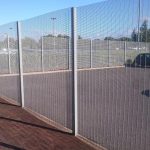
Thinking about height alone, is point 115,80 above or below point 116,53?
below

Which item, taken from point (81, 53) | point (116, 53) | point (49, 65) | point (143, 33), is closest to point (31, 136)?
point (81, 53)

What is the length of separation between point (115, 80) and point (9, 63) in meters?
9.29

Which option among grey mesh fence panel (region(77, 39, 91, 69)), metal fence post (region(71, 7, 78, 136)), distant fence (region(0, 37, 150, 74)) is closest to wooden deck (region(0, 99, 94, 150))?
metal fence post (region(71, 7, 78, 136))

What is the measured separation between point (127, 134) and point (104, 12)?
2.16 m

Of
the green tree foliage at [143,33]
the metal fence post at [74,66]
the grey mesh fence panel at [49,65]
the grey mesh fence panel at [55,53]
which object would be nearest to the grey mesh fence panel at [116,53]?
the green tree foliage at [143,33]

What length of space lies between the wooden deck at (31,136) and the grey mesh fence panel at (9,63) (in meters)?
2.37

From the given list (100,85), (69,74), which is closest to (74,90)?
(69,74)

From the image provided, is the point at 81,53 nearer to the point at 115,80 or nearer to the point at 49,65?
the point at 115,80

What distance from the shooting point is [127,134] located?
5.65m

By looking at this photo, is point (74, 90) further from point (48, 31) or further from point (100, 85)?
point (48, 31)

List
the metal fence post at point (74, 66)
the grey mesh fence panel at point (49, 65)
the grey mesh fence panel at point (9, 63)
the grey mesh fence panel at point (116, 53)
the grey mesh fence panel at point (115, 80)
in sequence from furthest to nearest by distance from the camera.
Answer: the grey mesh fence panel at point (9, 63)
the grey mesh fence panel at point (49, 65)
the metal fence post at point (74, 66)
the grey mesh fence panel at point (116, 53)
the grey mesh fence panel at point (115, 80)

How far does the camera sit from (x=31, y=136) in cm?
709

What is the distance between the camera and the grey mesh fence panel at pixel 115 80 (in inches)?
205

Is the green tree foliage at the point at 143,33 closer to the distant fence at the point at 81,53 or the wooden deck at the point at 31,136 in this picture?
the distant fence at the point at 81,53
